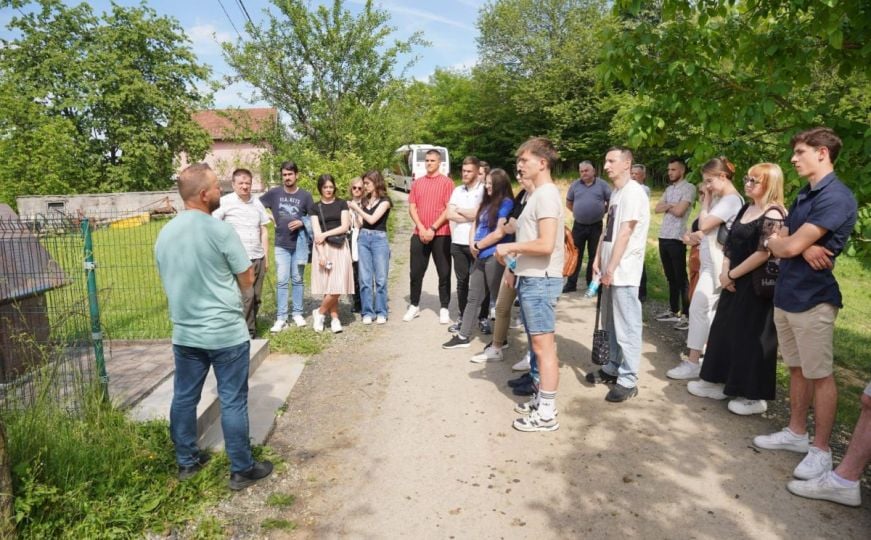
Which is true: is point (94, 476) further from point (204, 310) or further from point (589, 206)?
point (589, 206)

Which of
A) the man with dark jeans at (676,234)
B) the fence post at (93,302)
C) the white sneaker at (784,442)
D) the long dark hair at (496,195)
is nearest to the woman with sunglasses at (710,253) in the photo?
the white sneaker at (784,442)

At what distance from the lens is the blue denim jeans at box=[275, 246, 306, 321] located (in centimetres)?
672

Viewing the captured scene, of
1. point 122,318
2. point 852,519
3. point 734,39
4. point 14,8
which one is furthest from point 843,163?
point 14,8

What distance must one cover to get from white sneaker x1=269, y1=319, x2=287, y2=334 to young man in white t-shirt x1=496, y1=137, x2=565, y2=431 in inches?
137

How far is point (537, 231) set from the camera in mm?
4043

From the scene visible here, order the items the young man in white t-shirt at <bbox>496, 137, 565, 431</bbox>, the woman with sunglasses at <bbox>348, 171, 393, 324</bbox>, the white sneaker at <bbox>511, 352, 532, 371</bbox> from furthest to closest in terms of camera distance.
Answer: the woman with sunglasses at <bbox>348, 171, 393, 324</bbox>
the white sneaker at <bbox>511, 352, 532, 371</bbox>
the young man in white t-shirt at <bbox>496, 137, 565, 431</bbox>

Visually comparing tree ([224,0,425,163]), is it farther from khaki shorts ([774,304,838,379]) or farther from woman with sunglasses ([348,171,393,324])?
khaki shorts ([774,304,838,379])

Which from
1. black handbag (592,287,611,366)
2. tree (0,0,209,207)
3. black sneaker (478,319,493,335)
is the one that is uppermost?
tree (0,0,209,207)

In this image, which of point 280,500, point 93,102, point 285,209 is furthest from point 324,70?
point 93,102

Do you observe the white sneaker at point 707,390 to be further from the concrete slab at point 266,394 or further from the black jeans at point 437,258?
the concrete slab at point 266,394

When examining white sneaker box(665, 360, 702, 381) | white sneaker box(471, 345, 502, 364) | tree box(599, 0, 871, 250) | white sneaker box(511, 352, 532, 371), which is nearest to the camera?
tree box(599, 0, 871, 250)

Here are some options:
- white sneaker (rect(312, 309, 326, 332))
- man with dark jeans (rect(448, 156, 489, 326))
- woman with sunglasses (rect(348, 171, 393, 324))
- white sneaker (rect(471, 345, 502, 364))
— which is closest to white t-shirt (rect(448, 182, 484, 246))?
man with dark jeans (rect(448, 156, 489, 326))

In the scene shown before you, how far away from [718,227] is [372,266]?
12.6ft

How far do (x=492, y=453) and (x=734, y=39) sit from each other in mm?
4351
